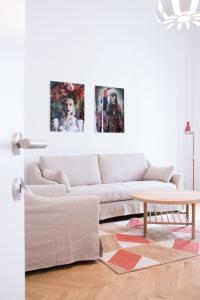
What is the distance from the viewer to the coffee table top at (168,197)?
3262mm

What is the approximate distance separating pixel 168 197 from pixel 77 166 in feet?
5.32

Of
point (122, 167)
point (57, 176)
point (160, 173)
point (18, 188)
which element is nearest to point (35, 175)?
point (57, 176)

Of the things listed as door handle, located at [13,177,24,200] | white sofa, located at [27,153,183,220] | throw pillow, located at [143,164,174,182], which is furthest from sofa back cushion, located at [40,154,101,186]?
door handle, located at [13,177,24,200]

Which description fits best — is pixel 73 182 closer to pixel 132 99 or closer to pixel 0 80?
pixel 132 99

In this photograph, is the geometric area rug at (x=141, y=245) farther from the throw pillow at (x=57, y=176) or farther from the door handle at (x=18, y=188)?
the door handle at (x=18, y=188)

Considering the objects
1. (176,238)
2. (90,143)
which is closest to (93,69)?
(90,143)

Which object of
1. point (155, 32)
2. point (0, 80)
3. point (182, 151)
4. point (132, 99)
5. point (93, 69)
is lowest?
point (182, 151)

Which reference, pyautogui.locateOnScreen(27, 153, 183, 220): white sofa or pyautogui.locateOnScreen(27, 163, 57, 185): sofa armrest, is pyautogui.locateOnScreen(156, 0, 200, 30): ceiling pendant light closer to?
pyautogui.locateOnScreen(27, 153, 183, 220): white sofa

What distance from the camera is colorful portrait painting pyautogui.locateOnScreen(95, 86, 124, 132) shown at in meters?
5.12

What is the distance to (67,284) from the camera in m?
2.29

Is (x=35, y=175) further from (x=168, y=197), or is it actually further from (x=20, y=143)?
(x=20, y=143)

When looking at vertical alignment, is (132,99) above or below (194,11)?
below

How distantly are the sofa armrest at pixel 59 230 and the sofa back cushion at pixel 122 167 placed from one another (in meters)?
2.17

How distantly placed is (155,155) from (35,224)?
11.7 feet
